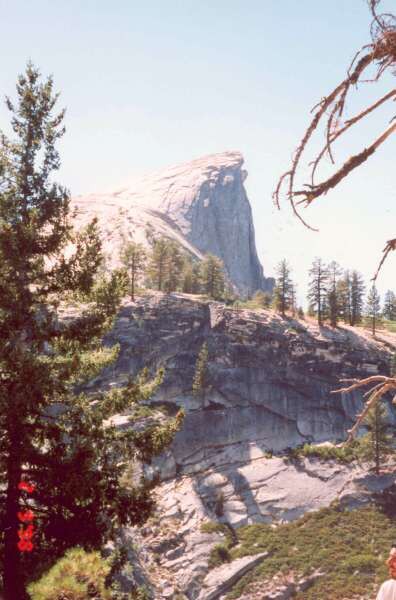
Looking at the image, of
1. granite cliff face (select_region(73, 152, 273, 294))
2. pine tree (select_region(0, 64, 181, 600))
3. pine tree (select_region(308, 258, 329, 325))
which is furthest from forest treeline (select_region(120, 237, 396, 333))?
granite cliff face (select_region(73, 152, 273, 294))

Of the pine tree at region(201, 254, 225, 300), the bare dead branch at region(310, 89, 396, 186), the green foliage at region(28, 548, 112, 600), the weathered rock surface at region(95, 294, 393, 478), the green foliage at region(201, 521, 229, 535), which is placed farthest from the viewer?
the pine tree at region(201, 254, 225, 300)

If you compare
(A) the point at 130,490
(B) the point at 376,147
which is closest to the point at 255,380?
(A) the point at 130,490

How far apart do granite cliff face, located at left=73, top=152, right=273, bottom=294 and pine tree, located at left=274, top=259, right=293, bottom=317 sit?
87.4m

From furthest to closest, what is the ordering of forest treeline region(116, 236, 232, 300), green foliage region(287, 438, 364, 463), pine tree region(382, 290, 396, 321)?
pine tree region(382, 290, 396, 321) → forest treeline region(116, 236, 232, 300) → green foliage region(287, 438, 364, 463)

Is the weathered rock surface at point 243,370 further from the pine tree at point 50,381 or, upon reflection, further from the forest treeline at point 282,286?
the pine tree at point 50,381

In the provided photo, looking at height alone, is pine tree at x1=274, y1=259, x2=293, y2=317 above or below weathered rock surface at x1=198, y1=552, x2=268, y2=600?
above

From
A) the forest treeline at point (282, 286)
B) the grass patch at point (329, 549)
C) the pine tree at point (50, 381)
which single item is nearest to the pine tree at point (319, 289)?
the forest treeline at point (282, 286)

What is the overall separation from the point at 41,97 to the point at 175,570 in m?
37.0

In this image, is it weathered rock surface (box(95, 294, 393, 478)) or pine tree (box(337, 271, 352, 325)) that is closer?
weathered rock surface (box(95, 294, 393, 478))

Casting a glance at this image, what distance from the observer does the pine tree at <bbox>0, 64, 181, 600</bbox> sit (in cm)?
975

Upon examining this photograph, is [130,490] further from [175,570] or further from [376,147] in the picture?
[175,570]

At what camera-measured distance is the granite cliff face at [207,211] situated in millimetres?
165875

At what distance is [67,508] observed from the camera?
1028cm

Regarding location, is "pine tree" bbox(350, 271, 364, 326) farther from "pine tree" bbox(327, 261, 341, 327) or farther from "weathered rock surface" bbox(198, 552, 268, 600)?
"weathered rock surface" bbox(198, 552, 268, 600)
